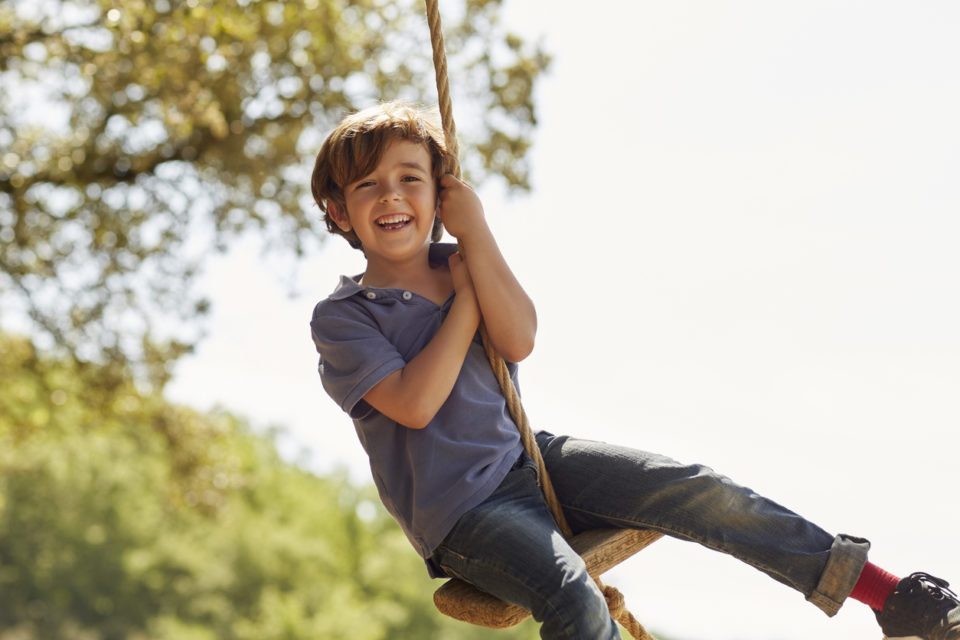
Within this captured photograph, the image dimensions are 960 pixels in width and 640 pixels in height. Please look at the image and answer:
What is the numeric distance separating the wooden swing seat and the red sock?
0.39 metres

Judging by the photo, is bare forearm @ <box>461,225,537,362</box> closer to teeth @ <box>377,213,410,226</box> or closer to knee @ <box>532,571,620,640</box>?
teeth @ <box>377,213,410,226</box>

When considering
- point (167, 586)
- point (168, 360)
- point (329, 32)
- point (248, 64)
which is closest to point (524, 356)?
point (329, 32)

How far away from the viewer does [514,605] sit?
78.6 inches

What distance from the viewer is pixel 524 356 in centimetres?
218

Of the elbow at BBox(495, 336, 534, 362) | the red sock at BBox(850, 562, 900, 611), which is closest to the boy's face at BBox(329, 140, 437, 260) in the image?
the elbow at BBox(495, 336, 534, 362)

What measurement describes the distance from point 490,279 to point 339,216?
1.25ft

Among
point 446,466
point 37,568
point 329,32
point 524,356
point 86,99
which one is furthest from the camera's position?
point 37,568

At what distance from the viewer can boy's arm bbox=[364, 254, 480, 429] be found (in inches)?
78.4

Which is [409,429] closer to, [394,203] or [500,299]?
[500,299]

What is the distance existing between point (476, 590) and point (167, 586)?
2419cm

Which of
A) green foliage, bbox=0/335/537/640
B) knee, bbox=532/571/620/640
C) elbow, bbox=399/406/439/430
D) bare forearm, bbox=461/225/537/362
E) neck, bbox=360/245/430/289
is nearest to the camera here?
knee, bbox=532/571/620/640

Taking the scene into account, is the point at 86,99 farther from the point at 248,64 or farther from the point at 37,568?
the point at 37,568

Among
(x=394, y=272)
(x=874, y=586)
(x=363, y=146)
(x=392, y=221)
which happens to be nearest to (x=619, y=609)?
(x=874, y=586)

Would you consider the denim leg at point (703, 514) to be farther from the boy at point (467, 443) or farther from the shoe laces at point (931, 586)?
the shoe laces at point (931, 586)
